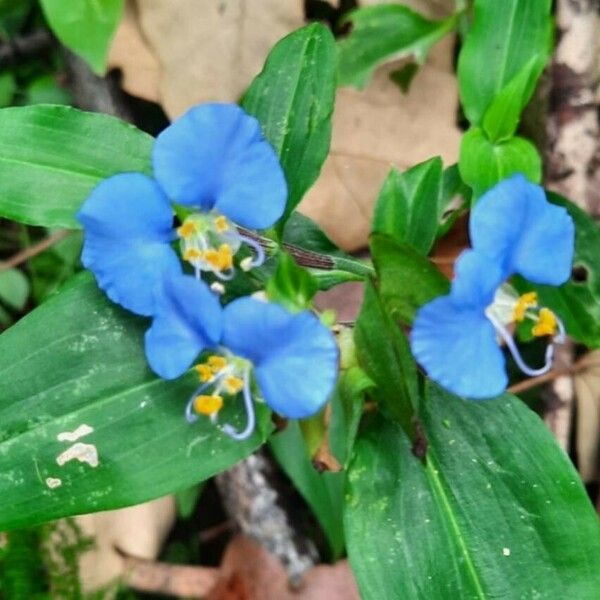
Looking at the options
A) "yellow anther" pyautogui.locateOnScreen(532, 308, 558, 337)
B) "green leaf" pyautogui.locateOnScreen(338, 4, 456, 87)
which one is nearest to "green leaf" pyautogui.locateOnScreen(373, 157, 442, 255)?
"yellow anther" pyautogui.locateOnScreen(532, 308, 558, 337)

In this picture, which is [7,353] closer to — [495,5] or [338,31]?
[495,5]

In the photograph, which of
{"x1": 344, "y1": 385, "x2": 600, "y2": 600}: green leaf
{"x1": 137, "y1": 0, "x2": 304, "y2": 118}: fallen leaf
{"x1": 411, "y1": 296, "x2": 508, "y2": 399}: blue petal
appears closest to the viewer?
{"x1": 411, "y1": 296, "x2": 508, "y2": 399}: blue petal

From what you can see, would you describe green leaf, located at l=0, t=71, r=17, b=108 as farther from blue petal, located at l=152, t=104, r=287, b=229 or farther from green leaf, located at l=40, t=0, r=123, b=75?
blue petal, located at l=152, t=104, r=287, b=229

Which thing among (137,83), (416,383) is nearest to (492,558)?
(416,383)

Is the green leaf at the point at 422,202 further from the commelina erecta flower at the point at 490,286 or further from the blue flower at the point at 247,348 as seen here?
the blue flower at the point at 247,348

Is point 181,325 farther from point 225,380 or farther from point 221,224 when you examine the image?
point 221,224

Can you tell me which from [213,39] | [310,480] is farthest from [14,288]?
[310,480]
